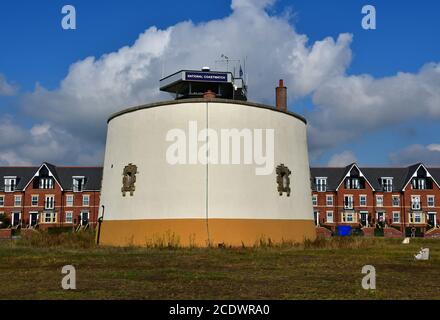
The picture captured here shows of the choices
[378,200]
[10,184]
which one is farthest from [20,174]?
[378,200]

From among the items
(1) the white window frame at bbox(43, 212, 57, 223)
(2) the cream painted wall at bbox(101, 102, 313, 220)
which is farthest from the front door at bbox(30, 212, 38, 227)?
(2) the cream painted wall at bbox(101, 102, 313, 220)

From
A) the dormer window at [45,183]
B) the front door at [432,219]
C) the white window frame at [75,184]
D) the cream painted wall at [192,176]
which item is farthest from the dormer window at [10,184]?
the front door at [432,219]

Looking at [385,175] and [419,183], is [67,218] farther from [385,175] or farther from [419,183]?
[419,183]

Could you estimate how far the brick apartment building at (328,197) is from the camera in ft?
241

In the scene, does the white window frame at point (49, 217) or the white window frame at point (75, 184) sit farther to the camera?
the white window frame at point (75, 184)

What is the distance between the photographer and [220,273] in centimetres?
1612

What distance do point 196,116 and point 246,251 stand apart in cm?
→ 803

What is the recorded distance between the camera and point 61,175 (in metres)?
75.9

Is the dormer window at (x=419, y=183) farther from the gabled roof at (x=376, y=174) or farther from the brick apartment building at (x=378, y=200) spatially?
the gabled roof at (x=376, y=174)

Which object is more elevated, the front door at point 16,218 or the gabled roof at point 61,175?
the gabled roof at point 61,175

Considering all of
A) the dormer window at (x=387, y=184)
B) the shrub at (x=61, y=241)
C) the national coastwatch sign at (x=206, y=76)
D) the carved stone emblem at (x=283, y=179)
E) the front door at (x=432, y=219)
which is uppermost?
the national coastwatch sign at (x=206, y=76)

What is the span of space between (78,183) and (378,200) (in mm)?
42804

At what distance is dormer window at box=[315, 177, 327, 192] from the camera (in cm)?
7550
